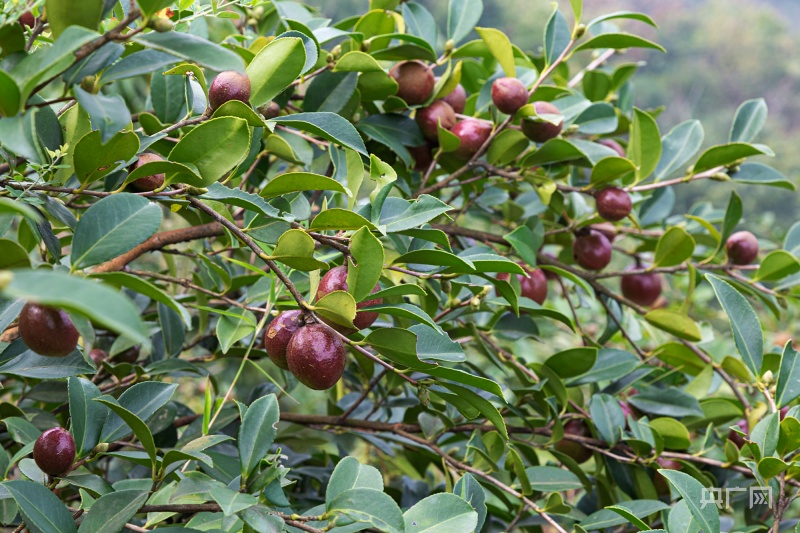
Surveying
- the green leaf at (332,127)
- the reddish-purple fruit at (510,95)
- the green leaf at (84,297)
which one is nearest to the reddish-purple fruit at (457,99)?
the reddish-purple fruit at (510,95)

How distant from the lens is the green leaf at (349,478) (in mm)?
539

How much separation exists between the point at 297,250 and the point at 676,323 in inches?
23.5

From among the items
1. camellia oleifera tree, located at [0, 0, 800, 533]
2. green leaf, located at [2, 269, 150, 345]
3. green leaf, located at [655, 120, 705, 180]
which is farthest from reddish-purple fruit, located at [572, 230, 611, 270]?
green leaf, located at [2, 269, 150, 345]

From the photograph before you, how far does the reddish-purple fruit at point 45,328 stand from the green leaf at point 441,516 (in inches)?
10.9

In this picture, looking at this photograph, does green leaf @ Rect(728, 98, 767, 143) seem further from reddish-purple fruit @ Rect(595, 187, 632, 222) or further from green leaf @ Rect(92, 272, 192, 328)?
green leaf @ Rect(92, 272, 192, 328)

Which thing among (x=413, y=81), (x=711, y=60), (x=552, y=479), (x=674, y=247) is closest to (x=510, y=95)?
(x=413, y=81)

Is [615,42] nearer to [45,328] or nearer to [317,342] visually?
[317,342]

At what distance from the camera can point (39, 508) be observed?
0.51 metres

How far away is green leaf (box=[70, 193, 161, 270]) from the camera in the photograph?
17.5 inches

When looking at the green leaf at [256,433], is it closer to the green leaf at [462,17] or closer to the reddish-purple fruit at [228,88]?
the reddish-purple fruit at [228,88]

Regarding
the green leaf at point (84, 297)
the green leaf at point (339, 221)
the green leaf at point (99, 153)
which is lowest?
the green leaf at point (339, 221)

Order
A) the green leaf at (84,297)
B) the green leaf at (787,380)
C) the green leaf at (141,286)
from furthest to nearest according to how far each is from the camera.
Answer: the green leaf at (787,380)
the green leaf at (141,286)
the green leaf at (84,297)

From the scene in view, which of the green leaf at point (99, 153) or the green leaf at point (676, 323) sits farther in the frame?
the green leaf at point (676, 323)

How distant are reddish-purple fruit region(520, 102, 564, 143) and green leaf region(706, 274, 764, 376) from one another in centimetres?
23
